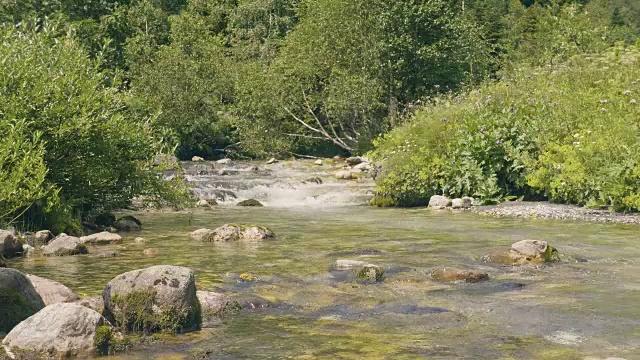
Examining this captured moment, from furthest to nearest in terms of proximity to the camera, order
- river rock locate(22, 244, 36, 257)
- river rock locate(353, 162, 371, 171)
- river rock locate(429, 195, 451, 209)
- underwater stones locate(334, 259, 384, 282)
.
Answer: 1. river rock locate(353, 162, 371, 171)
2. river rock locate(429, 195, 451, 209)
3. river rock locate(22, 244, 36, 257)
4. underwater stones locate(334, 259, 384, 282)

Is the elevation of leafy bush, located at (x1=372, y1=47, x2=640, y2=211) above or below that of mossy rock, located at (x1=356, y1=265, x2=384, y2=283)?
above

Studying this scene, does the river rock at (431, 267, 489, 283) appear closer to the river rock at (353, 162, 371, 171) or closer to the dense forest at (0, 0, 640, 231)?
the dense forest at (0, 0, 640, 231)

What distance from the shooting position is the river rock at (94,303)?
23.9ft

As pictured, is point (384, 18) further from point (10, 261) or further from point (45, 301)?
point (45, 301)

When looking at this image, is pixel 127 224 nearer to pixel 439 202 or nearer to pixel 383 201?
pixel 383 201

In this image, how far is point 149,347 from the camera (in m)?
6.50

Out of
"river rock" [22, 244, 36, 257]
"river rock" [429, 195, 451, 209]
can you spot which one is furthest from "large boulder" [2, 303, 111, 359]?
"river rock" [429, 195, 451, 209]

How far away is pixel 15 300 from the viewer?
689cm

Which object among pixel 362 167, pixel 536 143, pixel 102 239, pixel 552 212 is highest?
pixel 536 143

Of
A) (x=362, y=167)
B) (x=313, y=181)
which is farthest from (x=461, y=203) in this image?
(x=362, y=167)

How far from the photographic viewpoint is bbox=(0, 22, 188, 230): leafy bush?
12031mm

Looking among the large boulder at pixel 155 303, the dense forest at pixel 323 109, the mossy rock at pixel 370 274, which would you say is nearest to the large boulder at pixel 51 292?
the large boulder at pixel 155 303

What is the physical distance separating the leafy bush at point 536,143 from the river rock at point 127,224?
709 cm

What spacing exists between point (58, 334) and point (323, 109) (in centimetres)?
3056
